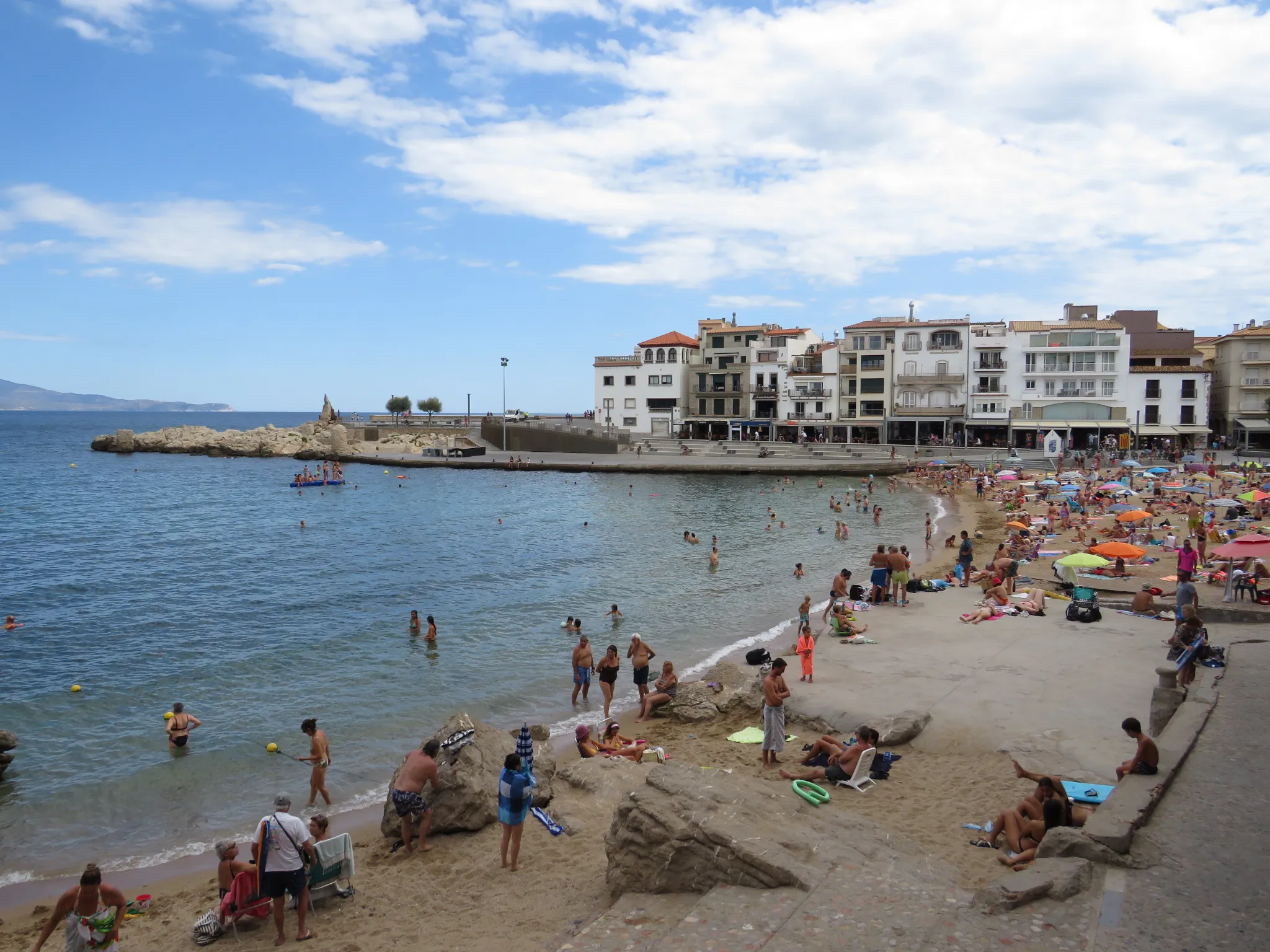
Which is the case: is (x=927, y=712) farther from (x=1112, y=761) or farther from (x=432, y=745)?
(x=432, y=745)

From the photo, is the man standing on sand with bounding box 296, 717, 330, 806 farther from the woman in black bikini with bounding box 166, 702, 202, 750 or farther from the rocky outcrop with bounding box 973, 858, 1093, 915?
the rocky outcrop with bounding box 973, 858, 1093, 915

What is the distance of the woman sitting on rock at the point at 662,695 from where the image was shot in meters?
15.6

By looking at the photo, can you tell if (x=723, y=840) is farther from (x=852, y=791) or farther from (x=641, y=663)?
(x=641, y=663)

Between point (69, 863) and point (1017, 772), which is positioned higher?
point (1017, 772)

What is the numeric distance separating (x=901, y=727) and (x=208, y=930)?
9223 millimetres

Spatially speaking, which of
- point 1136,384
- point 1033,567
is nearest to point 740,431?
point 1136,384

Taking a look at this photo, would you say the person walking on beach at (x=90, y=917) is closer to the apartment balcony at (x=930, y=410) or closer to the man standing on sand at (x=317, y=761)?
the man standing on sand at (x=317, y=761)

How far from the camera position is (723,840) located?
707 cm

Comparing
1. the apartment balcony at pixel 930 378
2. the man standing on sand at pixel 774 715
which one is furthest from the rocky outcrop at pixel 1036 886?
the apartment balcony at pixel 930 378

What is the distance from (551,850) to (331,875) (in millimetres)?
2492

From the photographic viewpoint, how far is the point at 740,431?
82.4 m

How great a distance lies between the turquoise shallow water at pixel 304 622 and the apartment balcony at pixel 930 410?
20.8 metres

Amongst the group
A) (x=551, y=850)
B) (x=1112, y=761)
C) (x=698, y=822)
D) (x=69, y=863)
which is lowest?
(x=69, y=863)

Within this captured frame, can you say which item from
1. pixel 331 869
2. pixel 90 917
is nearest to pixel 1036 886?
pixel 331 869
